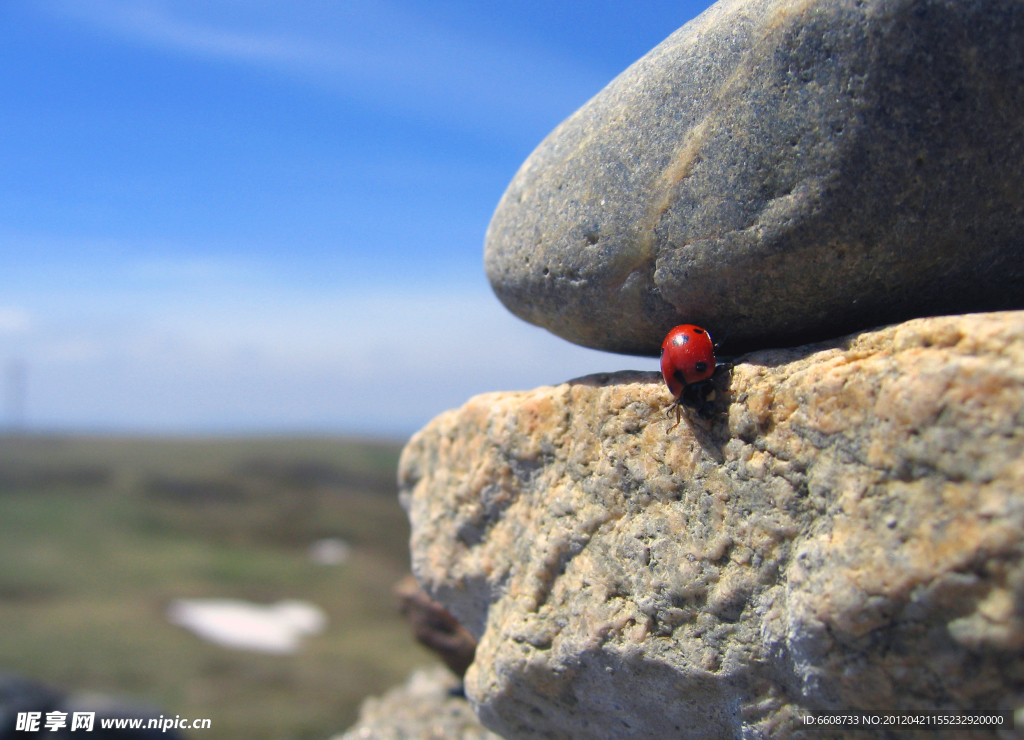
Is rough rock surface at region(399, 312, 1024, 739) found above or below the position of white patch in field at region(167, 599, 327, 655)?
above

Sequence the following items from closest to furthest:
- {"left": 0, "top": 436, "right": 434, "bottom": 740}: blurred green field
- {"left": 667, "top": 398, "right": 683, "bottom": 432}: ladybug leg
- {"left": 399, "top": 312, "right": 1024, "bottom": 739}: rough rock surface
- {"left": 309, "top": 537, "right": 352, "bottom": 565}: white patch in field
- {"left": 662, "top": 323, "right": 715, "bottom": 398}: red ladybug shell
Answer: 1. {"left": 399, "top": 312, "right": 1024, "bottom": 739}: rough rock surface
2. {"left": 662, "top": 323, "right": 715, "bottom": 398}: red ladybug shell
3. {"left": 667, "top": 398, "right": 683, "bottom": 432}: ladybug leg
4. {"left": 0, "top": 436, "right": 434, "bottom": 740}: blurred green field
5. {"left": 309, "top": 537, "right": 352, "bottom": 565}: white patch in field

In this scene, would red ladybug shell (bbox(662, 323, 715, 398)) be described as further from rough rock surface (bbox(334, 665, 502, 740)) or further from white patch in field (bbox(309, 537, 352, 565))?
white patch in field (bbox(309, 537, 352, 565))

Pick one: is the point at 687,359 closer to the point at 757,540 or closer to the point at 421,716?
the point at 757,540

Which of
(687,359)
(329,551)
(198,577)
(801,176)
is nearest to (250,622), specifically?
(198,577)

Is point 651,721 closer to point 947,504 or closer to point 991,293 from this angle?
point 947,504

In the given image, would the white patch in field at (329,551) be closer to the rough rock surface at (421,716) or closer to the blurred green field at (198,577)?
the blurred green field at (198,577)

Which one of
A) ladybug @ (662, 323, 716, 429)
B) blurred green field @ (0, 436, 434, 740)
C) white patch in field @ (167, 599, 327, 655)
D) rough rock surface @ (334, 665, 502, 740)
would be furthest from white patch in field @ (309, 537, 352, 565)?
ladybug @ (662, 323, 716, 429)
